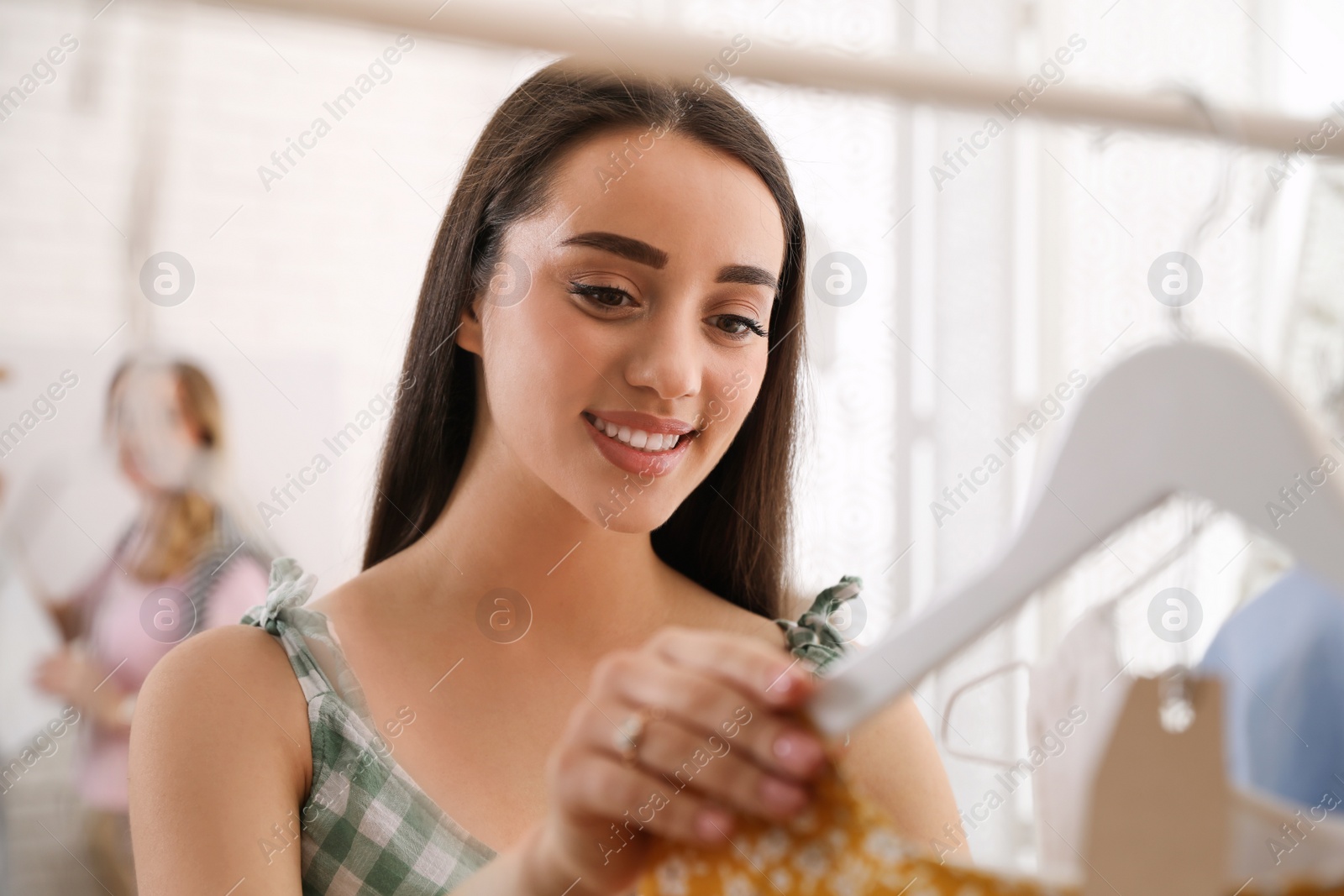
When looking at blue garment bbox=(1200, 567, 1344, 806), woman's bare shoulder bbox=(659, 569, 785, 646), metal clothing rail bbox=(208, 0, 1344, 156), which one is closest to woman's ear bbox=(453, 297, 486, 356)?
woman's bare shoulder bbox=(659, 569, 785, 646)

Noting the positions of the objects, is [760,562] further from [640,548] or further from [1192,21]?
[1192,21]

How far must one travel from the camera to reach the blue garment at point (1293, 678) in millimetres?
765

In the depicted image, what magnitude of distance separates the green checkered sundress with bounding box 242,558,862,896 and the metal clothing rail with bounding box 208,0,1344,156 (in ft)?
1.79

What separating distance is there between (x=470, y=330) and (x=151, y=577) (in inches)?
50.1

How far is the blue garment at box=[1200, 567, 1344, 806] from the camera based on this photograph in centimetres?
76

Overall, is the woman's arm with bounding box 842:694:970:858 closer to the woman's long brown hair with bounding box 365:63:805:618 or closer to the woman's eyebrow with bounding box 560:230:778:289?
the woman's long brown hair with bounding box 365:63:805:618

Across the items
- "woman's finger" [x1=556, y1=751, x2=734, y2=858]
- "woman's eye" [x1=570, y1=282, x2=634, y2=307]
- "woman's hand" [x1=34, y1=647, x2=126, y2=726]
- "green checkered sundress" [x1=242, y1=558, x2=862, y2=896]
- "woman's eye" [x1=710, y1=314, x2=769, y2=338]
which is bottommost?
"woman's hand" [x1=34, y1=647, x2=126, y2=726]

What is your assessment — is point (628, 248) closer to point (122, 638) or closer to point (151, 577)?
point (151, 577)

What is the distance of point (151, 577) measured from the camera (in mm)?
1926

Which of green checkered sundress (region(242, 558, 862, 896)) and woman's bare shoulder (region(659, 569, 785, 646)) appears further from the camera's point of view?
woman's bare shoulder (region(659, 569, 785, 646))

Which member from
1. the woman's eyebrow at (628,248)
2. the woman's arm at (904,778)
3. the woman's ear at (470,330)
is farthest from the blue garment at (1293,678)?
the woman's ear at (470,330)

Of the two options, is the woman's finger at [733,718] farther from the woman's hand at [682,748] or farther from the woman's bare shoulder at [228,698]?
the woman's bare shoulder at [228,698]

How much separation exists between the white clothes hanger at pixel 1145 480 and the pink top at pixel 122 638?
1.50 metres

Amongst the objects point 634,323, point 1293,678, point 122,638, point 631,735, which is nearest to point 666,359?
point 634,323
